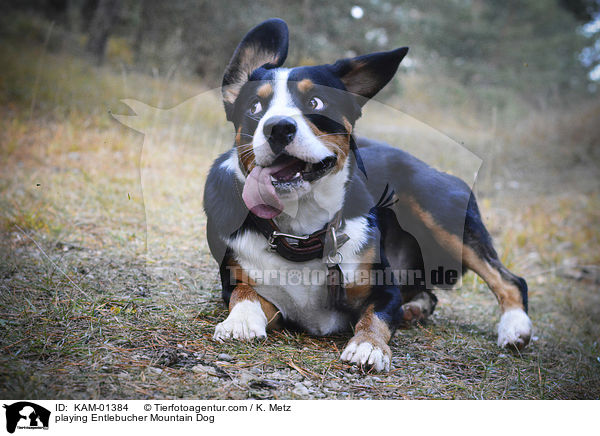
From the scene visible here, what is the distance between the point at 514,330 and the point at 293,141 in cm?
150

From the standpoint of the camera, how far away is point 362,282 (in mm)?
2115

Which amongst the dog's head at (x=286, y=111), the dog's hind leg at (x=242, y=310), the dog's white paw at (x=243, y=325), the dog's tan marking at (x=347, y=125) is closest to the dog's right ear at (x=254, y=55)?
the dog's head at (x=286, y=111)

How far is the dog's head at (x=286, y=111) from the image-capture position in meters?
1.85

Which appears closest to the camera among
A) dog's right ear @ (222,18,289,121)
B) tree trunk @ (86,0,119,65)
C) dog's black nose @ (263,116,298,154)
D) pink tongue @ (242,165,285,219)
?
dog's black nose @ (263,116,298,154)

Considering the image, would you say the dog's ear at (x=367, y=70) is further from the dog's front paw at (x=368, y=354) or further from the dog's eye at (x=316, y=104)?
the dog's front paw at (x=368, y=354)

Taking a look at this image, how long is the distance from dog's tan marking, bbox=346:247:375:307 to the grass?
0.63 ft

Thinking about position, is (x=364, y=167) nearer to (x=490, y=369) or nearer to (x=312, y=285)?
(x=312, y=285)

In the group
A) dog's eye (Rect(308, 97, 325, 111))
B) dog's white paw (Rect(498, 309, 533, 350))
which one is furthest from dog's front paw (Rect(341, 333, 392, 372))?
dog's eye (Rect(308, 97, 325, 111))

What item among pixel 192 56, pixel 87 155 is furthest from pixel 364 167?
pixel 192 56

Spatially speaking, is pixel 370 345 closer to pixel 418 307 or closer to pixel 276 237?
pixel 276 237

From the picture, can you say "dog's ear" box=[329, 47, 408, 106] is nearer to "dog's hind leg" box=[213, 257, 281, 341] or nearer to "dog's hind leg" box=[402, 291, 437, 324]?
"dog's hind leg" box=[213, 257, 281, 341]

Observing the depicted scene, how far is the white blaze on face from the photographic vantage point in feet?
5.99
